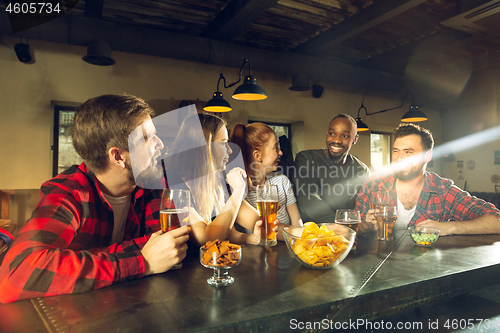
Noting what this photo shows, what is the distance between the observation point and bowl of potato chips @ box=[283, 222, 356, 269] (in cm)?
103

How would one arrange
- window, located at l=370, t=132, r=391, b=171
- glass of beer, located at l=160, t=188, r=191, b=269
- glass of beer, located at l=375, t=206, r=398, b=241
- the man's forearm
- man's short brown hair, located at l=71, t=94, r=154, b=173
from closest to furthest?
glass of beer, located at l=160, t=188, r=191, b=269 < man's short brown hair, located at l=71, t=94, r=154, b=173 < glass of beer, located at l=375, t=206, r=398, b=241 < the man's forearm < window, located at l=370, t=132, r=391, b=171

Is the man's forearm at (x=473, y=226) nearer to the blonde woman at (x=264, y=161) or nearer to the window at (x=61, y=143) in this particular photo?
the blonde woman at (x=264, y=161)

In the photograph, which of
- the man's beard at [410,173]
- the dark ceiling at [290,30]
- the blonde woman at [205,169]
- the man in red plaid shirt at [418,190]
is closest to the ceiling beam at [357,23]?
the dark ceiling at [290,30]

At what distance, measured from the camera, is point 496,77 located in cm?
645

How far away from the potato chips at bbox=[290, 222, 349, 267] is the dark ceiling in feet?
9.57

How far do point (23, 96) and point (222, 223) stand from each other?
3720mm

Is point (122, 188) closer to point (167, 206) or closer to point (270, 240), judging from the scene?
point (167, 206)

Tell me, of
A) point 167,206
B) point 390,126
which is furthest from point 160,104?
point 390,126

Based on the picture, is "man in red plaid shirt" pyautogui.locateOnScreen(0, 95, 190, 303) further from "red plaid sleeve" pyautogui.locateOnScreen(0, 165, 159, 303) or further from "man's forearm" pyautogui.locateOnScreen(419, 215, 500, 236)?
"man's forearm" pyautogui.locateOnScreen(419, 215, 500, 236)

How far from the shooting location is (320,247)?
103cm

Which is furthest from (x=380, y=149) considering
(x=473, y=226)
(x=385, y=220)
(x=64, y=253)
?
(x=64, y=253)

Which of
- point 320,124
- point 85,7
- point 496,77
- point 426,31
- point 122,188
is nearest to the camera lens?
point 122,188

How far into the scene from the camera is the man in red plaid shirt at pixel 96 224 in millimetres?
851

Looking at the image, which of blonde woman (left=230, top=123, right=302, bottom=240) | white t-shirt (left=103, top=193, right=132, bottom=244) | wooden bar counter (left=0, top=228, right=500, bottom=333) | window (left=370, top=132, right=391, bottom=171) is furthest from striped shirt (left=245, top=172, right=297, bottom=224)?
window (left=370, top=132, right=391, bottom=171)
